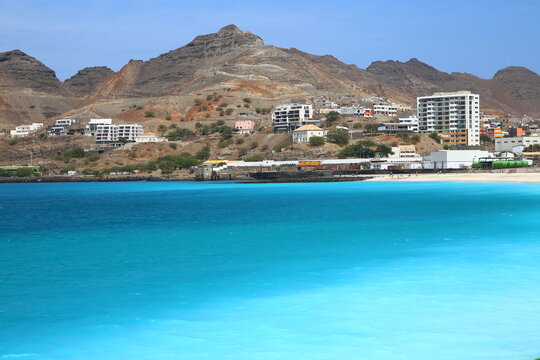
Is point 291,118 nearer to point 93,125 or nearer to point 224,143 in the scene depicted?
point 224,143

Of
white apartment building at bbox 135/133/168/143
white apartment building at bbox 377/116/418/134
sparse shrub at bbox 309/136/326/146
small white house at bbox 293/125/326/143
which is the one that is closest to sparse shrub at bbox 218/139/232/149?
white apartment building at bbox 135/133/168/143

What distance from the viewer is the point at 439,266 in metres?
21.7

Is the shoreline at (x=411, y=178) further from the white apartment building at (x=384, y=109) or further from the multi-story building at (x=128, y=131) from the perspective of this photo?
the white apartment building at (x=384, y=109)

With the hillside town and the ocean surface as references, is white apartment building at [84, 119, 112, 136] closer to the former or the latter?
the hillside town

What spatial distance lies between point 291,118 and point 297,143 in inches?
698

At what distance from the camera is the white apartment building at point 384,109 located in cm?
15955

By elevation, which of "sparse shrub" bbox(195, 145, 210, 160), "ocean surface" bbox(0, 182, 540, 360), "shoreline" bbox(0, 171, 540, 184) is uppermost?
"sparse shrub" bbox(195, 145, 210, 160)

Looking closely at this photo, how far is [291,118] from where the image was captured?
138750 mm

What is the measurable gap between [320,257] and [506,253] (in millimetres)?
7121

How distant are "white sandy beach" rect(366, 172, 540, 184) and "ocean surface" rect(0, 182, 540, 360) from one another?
147 ft

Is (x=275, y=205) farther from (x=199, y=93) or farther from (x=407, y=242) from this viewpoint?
(x=199, y=93)

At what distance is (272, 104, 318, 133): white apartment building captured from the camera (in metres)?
137

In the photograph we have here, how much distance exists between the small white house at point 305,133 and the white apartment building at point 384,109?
39006mm

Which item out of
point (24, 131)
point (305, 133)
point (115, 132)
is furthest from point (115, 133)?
point (305, 133)
